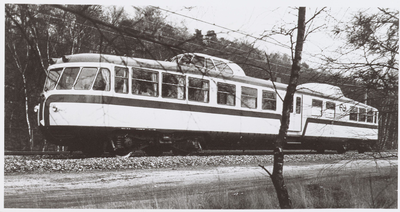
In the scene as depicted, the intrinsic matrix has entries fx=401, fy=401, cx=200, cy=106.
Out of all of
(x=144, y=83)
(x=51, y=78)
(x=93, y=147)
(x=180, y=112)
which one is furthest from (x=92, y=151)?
(x=51, y=78)

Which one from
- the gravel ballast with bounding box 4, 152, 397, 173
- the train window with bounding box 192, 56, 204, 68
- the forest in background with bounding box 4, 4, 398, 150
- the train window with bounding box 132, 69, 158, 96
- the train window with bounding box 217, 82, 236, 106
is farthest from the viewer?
the train window with bounding box 217, 82, 236, 106

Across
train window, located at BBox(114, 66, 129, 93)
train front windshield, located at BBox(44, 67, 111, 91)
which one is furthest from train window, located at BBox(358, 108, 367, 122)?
train front windshield, located at BBox(44, 67, 111, 91)

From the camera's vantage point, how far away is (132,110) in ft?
21.7

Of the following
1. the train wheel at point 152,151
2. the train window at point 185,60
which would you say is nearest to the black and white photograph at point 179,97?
the train window at point 185,60

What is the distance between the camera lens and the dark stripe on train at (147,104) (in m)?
6.25

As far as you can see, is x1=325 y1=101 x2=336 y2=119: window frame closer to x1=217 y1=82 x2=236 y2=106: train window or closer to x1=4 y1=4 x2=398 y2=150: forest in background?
x1=4 y1=4 x2=398 y2=150: forest in background

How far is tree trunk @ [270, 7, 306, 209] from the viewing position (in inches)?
172

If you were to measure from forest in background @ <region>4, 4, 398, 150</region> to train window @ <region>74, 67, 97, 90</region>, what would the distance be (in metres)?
0.35

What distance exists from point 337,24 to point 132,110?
11.3ft

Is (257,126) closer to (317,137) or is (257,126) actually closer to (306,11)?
(317,137)

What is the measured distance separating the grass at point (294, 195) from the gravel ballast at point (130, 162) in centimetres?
33

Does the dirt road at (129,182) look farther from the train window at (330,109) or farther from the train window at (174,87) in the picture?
the train window at (174,87)

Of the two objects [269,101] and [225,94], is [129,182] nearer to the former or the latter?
[225,94]

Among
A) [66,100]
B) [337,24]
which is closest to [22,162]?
[66,100]
